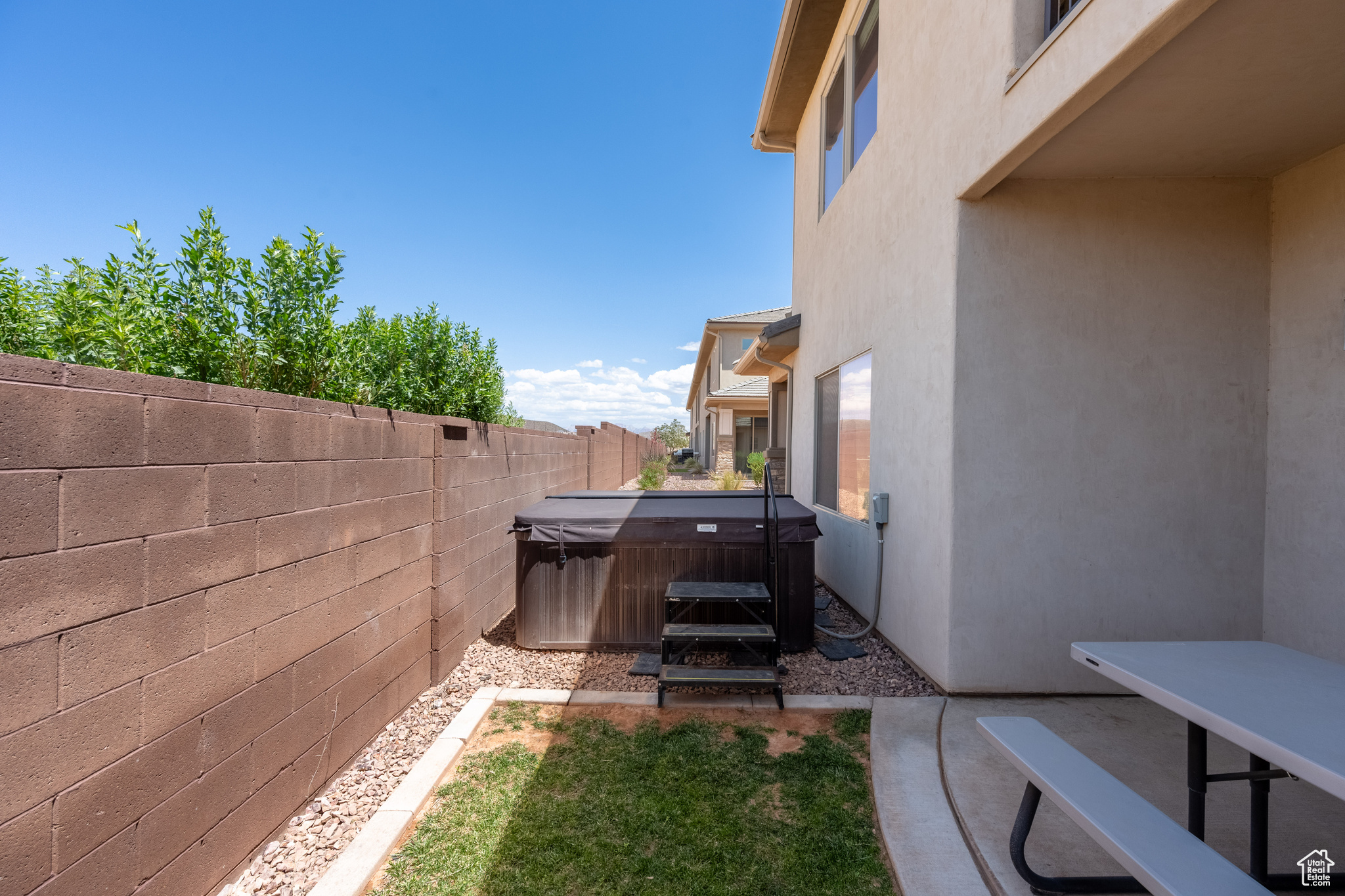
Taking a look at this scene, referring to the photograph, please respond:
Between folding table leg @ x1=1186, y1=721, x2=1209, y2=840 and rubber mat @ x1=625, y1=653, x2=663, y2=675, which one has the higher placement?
folding table leg @ x1=1186, y1=721, x2=1209, y2=840

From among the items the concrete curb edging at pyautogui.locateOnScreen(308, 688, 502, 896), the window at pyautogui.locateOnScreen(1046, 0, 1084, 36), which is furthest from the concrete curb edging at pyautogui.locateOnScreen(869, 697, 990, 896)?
the window at pyautogui.locateOnScreen(1046, 0, 1084, 36)

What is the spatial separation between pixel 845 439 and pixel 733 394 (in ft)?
33.8

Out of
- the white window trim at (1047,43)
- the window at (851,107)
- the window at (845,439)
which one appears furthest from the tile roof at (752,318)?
the white window trim at (1047,43)

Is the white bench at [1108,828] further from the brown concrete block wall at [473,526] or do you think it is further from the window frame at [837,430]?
the brown concrete block wall at [473,526]

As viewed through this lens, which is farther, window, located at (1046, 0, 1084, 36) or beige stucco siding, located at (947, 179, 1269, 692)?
beige stucco siding, located at (947, 179, 1269, 692)

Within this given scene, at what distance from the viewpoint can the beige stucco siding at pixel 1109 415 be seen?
11.4 feet

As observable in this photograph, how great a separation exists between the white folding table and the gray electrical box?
2188mm

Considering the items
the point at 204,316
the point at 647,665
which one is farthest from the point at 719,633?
the point at 204,316

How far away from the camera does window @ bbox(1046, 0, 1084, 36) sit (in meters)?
3.02

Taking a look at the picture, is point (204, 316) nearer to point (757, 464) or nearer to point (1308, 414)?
point (1308, 414)

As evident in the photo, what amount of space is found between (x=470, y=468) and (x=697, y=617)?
6.75 ft

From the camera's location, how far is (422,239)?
43.2 ft

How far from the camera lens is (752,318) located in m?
19.6

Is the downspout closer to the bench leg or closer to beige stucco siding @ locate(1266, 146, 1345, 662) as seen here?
beige stucco siding @ locate(1266, 146, 1345, 662)
